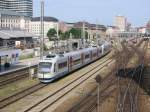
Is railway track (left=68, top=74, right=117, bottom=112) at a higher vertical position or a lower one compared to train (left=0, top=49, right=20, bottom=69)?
lower

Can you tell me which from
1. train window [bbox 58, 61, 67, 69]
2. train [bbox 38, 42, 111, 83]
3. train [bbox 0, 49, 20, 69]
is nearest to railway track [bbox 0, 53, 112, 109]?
train [bbox 38, 42, 111, 83]

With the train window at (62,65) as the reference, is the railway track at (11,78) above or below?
below

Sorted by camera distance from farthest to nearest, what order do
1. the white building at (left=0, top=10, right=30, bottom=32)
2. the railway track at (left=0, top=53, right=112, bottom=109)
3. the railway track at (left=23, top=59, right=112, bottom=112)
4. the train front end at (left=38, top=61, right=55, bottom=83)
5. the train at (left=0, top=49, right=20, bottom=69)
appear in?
the white building at (left=0, top=10, right=30, bottom=32) → the train at (left=0, top=49, right=20, bottom=69) → the train front end at (left=38, top=61, right=55, bottom=83) → the railway track at (left=0, top=53, right=112, bottom=109) → the railway track at (left=23, top=59, right=112, bottom=112)

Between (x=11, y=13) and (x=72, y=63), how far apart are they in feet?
428

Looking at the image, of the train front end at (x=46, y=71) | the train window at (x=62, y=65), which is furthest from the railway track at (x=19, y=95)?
the train window at (x=62, y=65)

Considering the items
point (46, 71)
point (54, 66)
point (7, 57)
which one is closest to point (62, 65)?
point (54, 66)

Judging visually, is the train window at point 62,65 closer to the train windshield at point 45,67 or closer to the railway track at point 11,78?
the train windshield at point 45,67

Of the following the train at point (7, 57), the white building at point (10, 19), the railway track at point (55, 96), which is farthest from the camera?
the white building at point (10, 19)

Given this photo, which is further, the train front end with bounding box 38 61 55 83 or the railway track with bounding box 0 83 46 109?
the train front end with bounding box 38 61 55 83

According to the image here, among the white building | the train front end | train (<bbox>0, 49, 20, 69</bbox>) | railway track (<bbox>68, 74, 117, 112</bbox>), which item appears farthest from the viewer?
the white building

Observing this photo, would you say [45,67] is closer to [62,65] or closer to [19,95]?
[62,65]

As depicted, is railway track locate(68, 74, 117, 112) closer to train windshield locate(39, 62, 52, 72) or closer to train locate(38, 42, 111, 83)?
train locate(38, 42, 111, 83)

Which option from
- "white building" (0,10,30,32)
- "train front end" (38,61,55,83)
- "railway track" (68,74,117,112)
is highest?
"white building" (0,10,30,32)

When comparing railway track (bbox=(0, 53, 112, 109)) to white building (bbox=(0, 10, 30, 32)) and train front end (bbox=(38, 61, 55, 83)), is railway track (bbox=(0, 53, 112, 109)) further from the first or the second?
white building (bbox=(0, 10, 30, 32))
